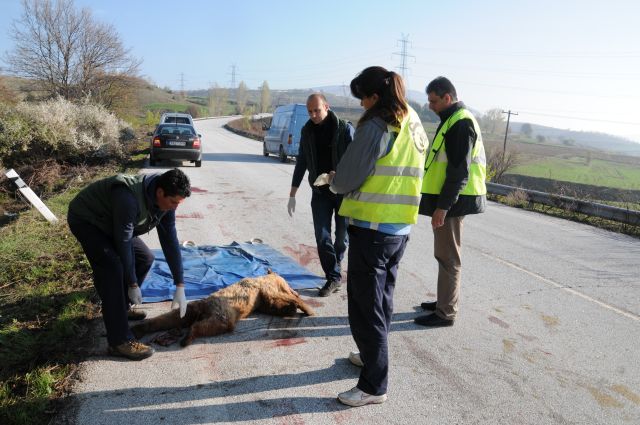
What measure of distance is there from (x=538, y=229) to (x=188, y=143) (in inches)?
430

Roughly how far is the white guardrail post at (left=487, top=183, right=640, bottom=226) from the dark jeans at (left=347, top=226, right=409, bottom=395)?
29.9 feet

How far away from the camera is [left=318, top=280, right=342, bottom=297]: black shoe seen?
16.8 feet

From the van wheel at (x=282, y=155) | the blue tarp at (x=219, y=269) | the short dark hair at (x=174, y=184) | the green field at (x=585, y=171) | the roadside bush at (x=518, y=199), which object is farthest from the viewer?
the green field at (x=585, y=171)

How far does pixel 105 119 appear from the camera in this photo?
17250 millimetres

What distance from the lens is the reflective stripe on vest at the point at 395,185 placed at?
2.92m

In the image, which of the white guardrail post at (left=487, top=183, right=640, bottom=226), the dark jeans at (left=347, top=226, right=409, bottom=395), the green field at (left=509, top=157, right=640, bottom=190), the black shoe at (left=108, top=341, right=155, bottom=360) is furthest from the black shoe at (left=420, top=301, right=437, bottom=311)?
the green field at (left=509, top=157, right=640, bottom=190)

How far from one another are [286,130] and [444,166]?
1462 centimetres

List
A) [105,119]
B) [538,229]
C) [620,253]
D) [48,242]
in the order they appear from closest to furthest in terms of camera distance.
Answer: [48,242]
[620,253]
[538,229]
[105,119]

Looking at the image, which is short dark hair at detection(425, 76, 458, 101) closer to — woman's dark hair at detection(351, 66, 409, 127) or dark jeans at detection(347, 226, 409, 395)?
woman's dark hair at detection(351, 66, 409, 127)

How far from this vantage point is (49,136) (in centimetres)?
1444

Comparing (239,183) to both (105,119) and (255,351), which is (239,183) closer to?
(105,119)

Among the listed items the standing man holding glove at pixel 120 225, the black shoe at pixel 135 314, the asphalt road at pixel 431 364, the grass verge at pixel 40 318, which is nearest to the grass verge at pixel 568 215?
the asphalt road at pixel 431 364

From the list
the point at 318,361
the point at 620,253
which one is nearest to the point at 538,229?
the point at 620,253

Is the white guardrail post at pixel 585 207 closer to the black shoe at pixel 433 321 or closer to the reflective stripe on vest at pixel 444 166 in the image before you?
A: the reflective stripe on vest at pixel 444 166
